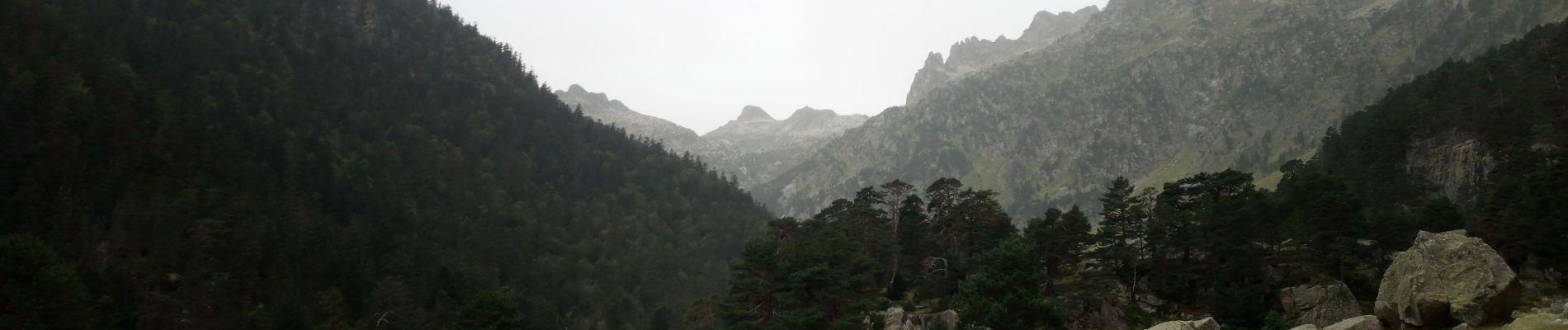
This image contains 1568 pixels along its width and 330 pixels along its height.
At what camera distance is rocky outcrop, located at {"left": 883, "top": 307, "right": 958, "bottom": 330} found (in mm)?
57844

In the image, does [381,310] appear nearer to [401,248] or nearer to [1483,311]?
[401,248]

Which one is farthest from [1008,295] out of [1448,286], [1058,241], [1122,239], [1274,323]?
[1448,286]

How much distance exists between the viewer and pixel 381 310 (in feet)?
312

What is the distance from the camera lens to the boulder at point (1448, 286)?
36.3m

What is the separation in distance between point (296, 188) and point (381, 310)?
39264mm

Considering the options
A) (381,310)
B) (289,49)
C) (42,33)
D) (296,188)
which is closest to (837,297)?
(381,310)

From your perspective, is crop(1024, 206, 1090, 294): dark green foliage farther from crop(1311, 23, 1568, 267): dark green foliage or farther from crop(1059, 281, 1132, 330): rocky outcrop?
crop(1311, 23, 1568, 267): dark green foliage

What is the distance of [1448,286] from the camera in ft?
123

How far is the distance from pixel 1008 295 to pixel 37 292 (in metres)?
77.0

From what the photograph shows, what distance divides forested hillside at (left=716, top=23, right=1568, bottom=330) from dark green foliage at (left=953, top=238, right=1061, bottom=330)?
107mm

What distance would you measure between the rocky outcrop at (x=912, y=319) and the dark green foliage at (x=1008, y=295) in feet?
16.7

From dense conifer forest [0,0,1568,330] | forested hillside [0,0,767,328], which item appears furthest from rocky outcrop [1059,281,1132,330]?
forested hillside [0,0,767,328]

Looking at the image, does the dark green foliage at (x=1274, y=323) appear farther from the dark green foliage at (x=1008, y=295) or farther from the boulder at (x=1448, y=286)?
the dark green foliage at (x=1008, y=295)

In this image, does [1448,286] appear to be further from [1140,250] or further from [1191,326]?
[1140,250]
